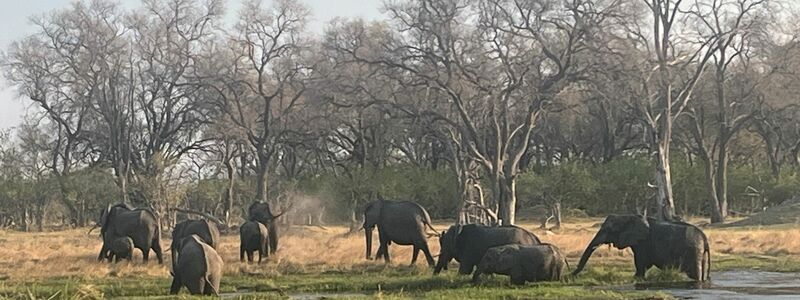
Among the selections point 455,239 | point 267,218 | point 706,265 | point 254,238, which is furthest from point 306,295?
point 267,218

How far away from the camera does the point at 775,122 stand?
65.7 m

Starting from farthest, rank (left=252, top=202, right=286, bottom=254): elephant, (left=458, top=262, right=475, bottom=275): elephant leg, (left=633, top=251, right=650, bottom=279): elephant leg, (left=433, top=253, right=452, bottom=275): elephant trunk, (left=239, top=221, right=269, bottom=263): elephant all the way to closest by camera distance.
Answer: (left=252, top=202, right=286, bottom=254): elephant → (left=239, top=221, right=269, bottom=263): elephant → (left=433, top=253, right=452, bottom=275): elephant trunk → (left=458, top=262, right=475, bottom=275): elephant leg → (left=633, top=251, right=650, bottom=279): elephant leg

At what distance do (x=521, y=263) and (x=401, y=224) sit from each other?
734cm

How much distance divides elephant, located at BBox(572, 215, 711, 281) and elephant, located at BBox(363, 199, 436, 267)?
17.4 ft

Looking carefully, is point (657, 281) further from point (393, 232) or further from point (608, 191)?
point (608, 191)

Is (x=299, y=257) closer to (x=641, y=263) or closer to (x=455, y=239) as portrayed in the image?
(x=455, y=239)

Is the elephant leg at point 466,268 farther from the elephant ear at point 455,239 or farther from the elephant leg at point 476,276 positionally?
the elephant leg at point 476,276

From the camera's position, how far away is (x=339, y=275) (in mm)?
24453

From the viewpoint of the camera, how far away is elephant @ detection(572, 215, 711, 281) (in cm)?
2209

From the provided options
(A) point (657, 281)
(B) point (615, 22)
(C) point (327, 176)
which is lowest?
(A) point (657, 281)

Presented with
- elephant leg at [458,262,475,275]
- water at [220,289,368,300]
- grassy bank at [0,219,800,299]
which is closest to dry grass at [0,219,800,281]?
grassy bank at [0,219,800,299]

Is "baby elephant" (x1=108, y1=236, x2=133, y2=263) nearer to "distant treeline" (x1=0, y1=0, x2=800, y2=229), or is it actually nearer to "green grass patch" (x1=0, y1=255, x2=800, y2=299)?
"green grass patch" (x1=0, y1=255, x2=800, y2=299)

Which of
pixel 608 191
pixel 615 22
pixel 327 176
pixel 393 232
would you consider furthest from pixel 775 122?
pixel 393 232

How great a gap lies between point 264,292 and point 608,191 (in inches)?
1925
